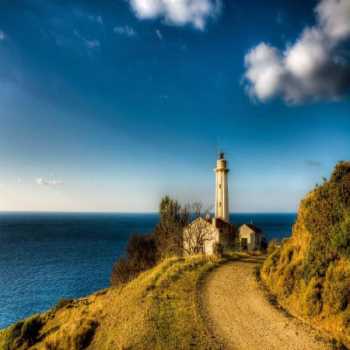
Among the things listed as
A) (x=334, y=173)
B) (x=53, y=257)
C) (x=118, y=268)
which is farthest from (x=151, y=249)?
(x=53, y=257)

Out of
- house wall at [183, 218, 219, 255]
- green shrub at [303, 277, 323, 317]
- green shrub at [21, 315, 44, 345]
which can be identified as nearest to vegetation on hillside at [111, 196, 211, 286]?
house wall at [183, 218, 219, 255]

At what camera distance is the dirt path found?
8.94m

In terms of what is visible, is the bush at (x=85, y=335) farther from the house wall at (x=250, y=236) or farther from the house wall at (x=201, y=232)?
the house wall at (x=250, y=236)

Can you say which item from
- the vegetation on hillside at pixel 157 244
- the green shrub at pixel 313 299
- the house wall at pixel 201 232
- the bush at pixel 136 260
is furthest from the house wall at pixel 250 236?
the green shrub at pixel 313 299

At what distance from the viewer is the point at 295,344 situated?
28.9 ft

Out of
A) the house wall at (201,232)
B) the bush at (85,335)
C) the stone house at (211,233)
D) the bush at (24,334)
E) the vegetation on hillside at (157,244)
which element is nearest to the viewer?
the bush at (85,335)

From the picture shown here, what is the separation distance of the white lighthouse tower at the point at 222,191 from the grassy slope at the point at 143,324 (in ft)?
82.6

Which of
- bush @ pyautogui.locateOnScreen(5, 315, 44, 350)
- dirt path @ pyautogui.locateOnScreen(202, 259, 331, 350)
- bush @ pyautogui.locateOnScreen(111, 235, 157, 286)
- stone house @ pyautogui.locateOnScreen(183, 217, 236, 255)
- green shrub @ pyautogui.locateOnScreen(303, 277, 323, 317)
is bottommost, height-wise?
bush @ pyautogui.locateOnScreen(5, 315, 44, 350)

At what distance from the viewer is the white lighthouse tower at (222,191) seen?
43.8 m

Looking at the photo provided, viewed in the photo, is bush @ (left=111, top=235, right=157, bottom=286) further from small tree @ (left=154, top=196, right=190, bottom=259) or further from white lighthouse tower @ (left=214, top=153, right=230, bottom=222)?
white lighthouse tower @ (left=214, top=153, right=230, bottom=222)

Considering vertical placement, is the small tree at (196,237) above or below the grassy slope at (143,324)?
above

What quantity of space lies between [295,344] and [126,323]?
701cm

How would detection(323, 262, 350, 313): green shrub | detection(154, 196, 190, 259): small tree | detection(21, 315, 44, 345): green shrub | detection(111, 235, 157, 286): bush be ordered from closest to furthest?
1. detection(323, 262, 350, 313): green shrub
2. detection(21, 315, 44, 345): green shrub
3. detection(154, 196, 190, 259): small tree
4. detection(111, 235, 157, 286): bush

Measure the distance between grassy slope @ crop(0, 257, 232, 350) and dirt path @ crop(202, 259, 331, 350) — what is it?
0.70 metres
